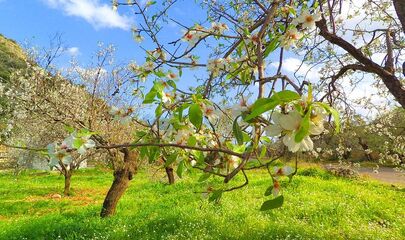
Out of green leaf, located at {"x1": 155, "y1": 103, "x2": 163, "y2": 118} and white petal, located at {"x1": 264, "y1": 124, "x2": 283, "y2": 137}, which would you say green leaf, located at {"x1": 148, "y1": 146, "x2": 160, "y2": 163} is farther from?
white petal, located at {"x1": 264, "y1": 124, "x2": 283, "y2": 137}

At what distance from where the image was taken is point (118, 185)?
9.30 metres

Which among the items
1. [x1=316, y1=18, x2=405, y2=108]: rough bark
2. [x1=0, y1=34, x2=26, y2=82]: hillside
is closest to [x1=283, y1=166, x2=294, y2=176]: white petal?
[x1=316, y1=18, x2=405, y2=108]: rough bark

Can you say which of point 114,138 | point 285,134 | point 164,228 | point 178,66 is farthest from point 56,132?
point 285,134

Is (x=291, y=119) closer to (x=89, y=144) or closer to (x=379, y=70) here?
(x=89, y=144)

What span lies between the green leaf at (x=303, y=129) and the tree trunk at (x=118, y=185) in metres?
8.51

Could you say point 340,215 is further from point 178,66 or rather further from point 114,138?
point 178,66

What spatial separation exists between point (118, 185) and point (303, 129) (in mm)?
8751

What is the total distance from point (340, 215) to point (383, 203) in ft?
9.57

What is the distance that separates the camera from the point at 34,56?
15172 mm

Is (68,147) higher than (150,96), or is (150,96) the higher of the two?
(150,96)

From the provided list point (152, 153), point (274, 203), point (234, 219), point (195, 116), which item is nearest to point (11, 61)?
point (234, 219)

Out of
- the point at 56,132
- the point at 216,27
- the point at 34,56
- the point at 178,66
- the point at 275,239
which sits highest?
the point at 34,56

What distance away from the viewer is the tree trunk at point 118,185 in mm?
9164

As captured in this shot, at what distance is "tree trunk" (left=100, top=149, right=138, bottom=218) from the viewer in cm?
916
